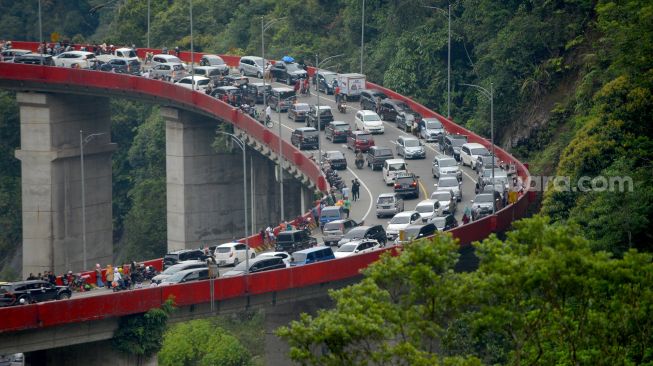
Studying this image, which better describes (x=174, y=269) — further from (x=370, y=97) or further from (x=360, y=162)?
(x=370, y=97)

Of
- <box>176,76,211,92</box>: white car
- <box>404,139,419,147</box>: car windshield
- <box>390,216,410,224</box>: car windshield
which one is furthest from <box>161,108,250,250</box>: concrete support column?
<box>390,216,410,224</box>: car windshield

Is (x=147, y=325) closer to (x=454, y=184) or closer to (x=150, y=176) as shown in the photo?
(x=454, y=184)

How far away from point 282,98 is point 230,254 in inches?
1283

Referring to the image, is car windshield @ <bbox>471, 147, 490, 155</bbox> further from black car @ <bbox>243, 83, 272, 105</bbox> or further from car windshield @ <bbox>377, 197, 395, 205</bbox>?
black car @ <bbox>243, 83, 272, 105</bbox>

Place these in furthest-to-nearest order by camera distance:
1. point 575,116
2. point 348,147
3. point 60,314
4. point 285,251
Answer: point 348,147 < point 575,116 < point 285,251 < point 60,314

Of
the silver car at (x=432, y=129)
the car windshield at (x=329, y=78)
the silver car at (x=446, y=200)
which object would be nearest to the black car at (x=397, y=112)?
the silver car at (x=432, y=129)

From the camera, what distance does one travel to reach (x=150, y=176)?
14250 cm

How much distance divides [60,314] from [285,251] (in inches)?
638

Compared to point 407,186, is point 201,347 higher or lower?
lower

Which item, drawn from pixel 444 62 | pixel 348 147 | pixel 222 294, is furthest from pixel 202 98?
pixel 222 294

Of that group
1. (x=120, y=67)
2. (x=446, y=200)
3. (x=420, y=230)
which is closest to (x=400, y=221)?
(x=420, y=230)

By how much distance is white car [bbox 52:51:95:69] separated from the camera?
393ft

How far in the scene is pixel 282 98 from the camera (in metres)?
116

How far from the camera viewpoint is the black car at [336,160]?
10175cm
